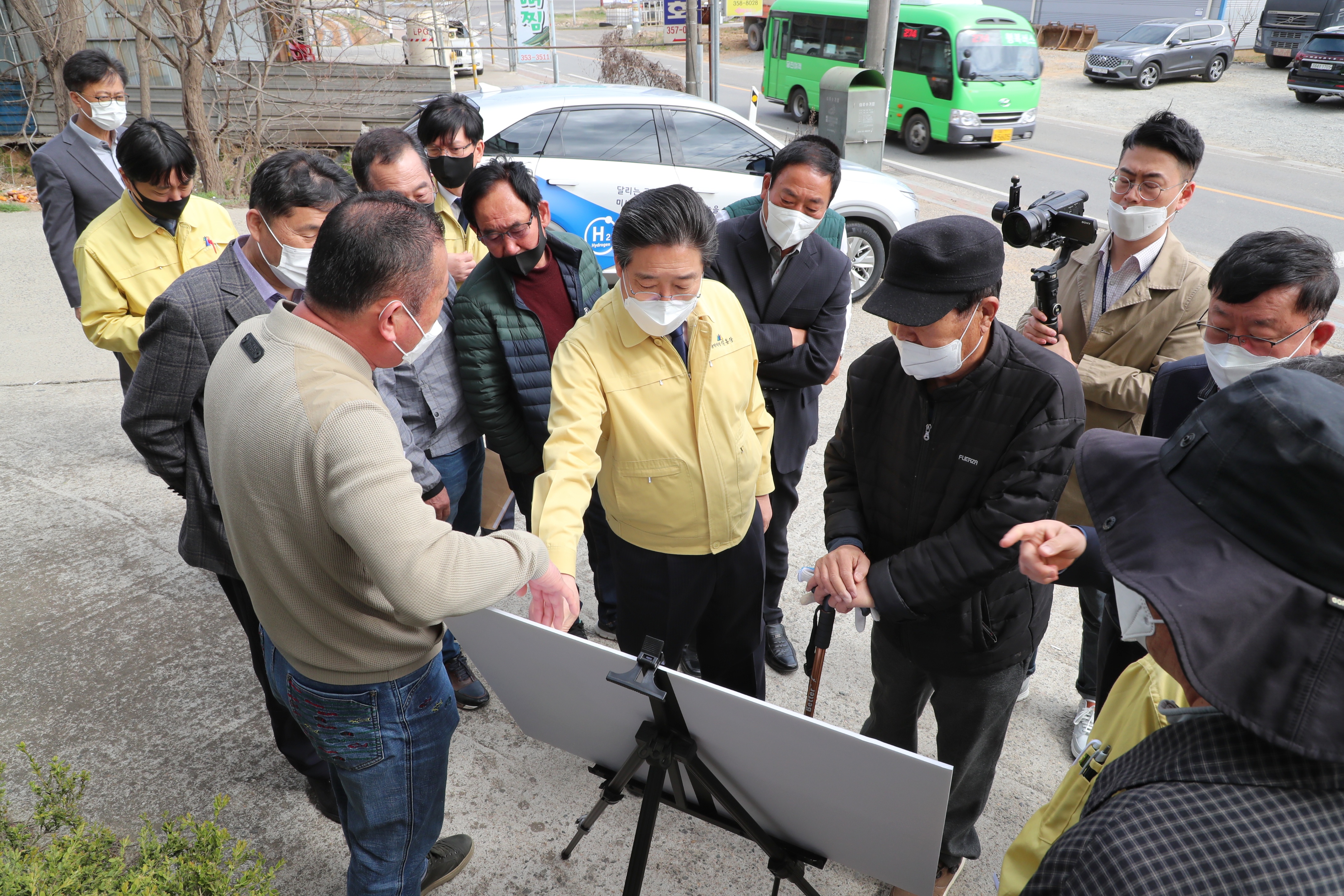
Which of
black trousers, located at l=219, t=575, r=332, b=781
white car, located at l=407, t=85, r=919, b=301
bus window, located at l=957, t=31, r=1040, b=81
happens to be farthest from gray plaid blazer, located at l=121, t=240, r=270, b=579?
bus window, located at l=957, t=31, r=1040, b=81

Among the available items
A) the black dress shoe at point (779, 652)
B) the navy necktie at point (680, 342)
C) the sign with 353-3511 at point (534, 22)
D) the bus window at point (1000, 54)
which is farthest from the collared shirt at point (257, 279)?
the sign with 353-3511 at point (534, 22)

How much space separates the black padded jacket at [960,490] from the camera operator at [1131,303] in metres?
0.75

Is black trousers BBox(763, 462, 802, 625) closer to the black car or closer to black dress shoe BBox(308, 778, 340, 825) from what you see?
black dress shoe BBox(308, 778, 340, 825)

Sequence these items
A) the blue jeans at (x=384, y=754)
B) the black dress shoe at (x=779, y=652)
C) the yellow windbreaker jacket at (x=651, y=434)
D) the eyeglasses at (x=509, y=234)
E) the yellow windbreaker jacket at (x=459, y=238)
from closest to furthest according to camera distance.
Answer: the blue jeans at (x=384, y=754)
the yellow windbreaker jacket at (x=651, y=434)
the eyeglasses at (x=509, y=234)
the black dress shoe at (x=779, y=652)
the yellow windbreaker jacket at (x=459, y=238)

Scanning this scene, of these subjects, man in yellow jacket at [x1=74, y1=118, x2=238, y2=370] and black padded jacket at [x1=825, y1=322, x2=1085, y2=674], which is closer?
black padded jacket at [x1=825, y1=322, x2=1085, y2=674]

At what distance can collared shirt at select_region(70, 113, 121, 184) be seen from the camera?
3922 millimetres

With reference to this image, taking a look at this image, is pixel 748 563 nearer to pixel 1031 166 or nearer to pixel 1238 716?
pixel 1238 716

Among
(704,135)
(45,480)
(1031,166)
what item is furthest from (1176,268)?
(1031,166)

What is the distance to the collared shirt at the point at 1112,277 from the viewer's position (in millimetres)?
2797

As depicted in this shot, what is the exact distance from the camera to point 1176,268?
8.85 ft

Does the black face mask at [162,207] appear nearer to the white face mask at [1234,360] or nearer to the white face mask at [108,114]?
the white face mask at [108,114]

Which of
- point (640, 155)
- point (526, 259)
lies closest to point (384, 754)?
point (526, 259)

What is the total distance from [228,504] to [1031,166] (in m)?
14.4

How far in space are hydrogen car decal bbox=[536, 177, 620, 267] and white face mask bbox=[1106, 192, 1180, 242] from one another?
3.58m
